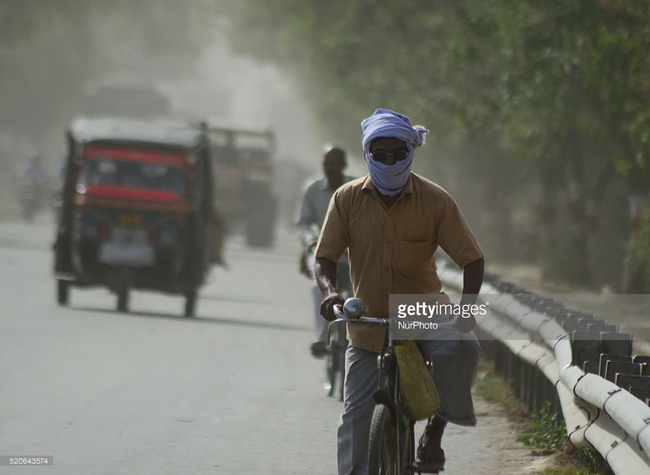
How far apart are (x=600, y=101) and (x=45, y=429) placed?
15675 millimetres

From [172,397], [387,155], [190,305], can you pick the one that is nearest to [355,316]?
[387,155]

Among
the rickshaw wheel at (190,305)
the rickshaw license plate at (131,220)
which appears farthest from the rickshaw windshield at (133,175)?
the rickshaw wheel at (190,305)

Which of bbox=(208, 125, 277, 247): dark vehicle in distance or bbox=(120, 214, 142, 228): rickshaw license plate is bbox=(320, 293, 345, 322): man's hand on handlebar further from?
bbox=(208, 125, 277, 247): dark vehicle in distance

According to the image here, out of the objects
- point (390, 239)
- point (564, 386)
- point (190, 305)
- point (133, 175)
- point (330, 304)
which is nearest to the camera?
point (330, 304)

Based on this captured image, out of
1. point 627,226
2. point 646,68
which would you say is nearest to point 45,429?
point 646,68

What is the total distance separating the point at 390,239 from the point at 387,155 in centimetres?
33

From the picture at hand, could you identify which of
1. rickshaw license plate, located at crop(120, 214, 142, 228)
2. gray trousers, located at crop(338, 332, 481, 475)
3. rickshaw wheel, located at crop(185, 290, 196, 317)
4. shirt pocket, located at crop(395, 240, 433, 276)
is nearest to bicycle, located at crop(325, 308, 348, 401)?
gray trousers, located at crop(338, 332, 481, 475)

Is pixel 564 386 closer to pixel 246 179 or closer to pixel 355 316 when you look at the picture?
pixel 355 316

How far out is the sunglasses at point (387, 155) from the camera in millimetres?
5539

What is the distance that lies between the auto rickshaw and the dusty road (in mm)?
511

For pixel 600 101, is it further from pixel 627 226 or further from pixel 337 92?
pixel 337 92

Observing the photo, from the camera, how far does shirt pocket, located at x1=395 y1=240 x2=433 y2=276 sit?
559cm

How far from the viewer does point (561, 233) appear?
96.0 feet

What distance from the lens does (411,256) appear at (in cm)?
561
